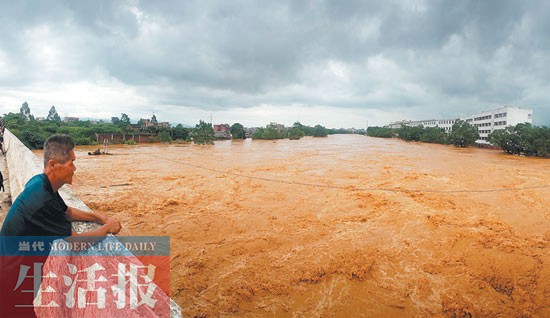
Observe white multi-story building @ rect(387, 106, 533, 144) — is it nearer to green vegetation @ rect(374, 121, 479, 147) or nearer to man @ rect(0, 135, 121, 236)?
green vegetation @ rect(374, 121, 479, 147)

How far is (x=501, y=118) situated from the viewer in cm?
4475

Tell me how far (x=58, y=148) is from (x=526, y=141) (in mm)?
33479

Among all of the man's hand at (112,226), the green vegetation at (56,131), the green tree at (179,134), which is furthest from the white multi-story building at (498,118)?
the man's hand at (112,226)

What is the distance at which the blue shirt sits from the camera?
1.45 meters

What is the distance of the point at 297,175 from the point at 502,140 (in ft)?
88.8

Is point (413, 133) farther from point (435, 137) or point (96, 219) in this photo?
point (96, 219)

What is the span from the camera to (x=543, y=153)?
2312 cm

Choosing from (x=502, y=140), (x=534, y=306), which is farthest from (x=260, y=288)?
(x=502, y=140)

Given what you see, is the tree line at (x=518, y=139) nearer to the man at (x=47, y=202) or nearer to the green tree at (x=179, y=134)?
the man at (x=47, y=202)

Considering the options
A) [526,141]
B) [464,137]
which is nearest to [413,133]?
[464,137]

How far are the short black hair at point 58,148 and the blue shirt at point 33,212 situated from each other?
13 cm

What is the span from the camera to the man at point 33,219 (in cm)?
146

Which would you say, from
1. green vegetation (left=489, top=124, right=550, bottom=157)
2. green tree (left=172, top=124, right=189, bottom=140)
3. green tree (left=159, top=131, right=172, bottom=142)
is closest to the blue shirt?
green vegetation (left=489, top=124, right=550, bottom=157)

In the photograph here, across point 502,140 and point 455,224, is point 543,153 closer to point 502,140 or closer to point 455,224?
point 502,140
